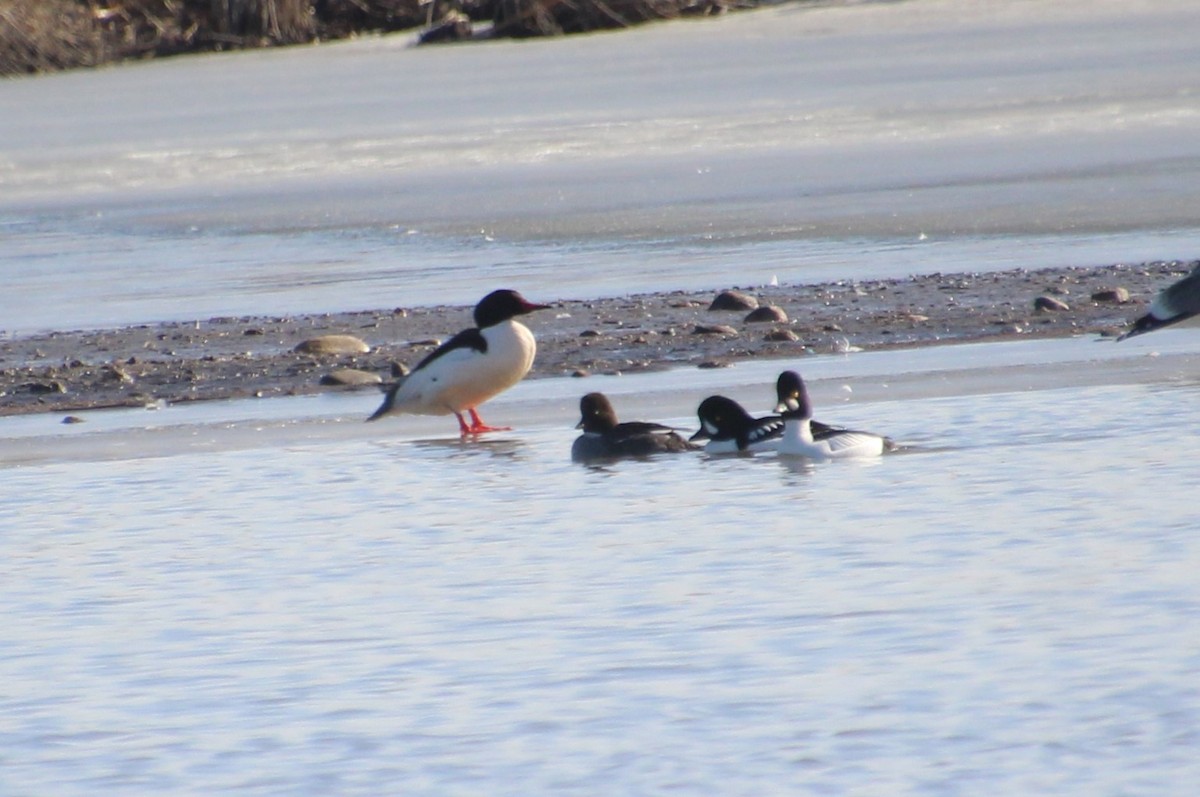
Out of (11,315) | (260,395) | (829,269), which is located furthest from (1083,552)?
(11,315)

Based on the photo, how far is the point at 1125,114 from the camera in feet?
58.3

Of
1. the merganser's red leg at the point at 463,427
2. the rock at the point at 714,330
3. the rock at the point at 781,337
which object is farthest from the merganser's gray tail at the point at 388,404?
the rock at the point at 781,337

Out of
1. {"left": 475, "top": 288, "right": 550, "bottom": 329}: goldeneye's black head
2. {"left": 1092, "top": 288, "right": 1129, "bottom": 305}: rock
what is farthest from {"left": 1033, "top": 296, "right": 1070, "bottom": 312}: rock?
{"left": 475, "top": 288, "right": 550, "bottom": 329}: goldeneye's black head

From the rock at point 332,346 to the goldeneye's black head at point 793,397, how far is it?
3.01 meters

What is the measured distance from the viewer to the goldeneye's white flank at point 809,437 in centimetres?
753

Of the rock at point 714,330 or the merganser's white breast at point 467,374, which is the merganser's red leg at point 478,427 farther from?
the rock at point 714,330

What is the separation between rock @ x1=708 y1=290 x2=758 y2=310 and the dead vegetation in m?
17.2

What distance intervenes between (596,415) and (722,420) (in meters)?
0.44

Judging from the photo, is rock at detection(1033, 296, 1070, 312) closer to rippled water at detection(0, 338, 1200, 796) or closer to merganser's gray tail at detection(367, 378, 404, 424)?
rippled water at detection(0, 338, 1200, 796)

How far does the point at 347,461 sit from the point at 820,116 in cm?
1165

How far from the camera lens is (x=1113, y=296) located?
10.5m

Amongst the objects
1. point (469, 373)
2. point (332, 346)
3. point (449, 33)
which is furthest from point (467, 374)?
point (449, 33)

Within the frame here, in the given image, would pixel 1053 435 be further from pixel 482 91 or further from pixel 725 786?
pixel 482 91

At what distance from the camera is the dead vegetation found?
27.9 meters
